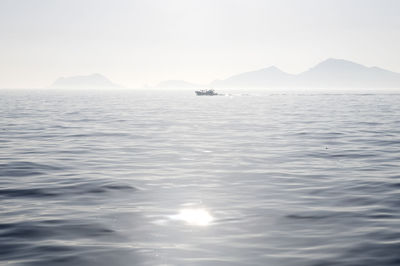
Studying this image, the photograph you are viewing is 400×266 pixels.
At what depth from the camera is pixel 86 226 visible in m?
10.5

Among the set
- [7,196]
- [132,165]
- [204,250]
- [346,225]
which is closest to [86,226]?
[204,250]

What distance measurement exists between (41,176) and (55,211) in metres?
5.76

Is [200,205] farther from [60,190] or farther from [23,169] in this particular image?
[23,169]

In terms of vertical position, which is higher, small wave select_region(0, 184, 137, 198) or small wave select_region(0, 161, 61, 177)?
small wave select_region(0, 184, 137, 198)

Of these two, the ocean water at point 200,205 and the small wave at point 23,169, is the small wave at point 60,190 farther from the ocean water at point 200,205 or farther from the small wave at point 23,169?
the small wave at point 23,169

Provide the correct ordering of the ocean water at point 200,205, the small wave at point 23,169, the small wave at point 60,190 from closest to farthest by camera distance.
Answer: the ocean water at point 200,205 → the small wave at point 60,190 → the small wave at point 23,169

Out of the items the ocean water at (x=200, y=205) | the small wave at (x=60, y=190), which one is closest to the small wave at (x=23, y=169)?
the ocean water at (x=200, y=205)

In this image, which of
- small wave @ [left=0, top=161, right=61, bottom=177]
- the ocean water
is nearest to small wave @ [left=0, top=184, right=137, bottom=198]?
the ocean water

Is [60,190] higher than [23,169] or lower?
higher

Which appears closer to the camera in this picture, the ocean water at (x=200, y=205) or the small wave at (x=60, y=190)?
the ocean water at (x=200, y=205)

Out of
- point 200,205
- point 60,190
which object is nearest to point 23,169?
point 60,190

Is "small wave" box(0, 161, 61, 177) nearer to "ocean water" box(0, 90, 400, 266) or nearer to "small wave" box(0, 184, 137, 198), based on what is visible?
"ocean water" box(0, 90, 400, 266)

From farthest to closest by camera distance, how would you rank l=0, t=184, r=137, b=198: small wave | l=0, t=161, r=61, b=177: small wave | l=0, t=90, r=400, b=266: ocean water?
l=0, t=161, r=61, b=177: small wave, l=0, t=184, r=137, b=198: small wave, l=0, t=90, r=400, b=266: ocean water

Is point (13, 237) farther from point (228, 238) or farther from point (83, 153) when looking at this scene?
point (83, 153)
